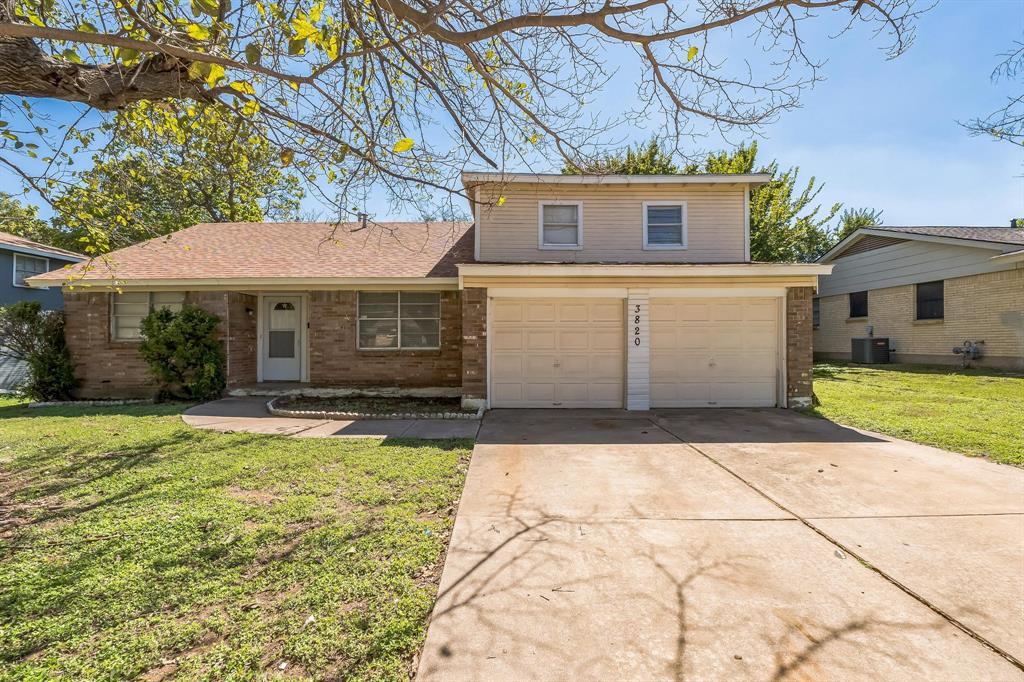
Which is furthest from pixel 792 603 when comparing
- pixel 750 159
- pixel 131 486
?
pixel 750 159

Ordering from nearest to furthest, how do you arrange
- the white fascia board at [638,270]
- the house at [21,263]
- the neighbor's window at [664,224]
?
1. the white fascia board at [638,270]
2. the neighbor's window at [664,224]
3. the house at [21,263]

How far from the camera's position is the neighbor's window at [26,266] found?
1621cm

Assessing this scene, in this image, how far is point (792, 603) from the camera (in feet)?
8.61

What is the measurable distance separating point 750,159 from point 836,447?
16783mm

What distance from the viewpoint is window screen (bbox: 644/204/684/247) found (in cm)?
1040

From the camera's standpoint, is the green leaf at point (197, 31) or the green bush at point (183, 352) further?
the green bush at point (183, 352)

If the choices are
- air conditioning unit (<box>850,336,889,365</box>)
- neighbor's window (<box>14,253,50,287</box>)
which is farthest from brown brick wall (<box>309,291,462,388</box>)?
air conditioning unit (<box>850,336,889,365</box>)

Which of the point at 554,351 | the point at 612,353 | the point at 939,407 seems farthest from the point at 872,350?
the point at 554,351

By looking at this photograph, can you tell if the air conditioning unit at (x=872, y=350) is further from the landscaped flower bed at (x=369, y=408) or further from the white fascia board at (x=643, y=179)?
the landscaped flower bed at (x=369, y=408)

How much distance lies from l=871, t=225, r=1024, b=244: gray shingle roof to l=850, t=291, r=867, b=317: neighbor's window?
2.76 meters

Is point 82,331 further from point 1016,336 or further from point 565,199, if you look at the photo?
point 1016,336

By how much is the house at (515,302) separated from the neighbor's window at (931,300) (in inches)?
404

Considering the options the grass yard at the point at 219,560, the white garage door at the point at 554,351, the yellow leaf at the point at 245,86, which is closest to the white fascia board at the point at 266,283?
the white garage door at the point at 554,351

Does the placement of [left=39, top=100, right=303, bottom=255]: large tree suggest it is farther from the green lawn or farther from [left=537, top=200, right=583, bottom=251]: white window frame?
the green lawn
